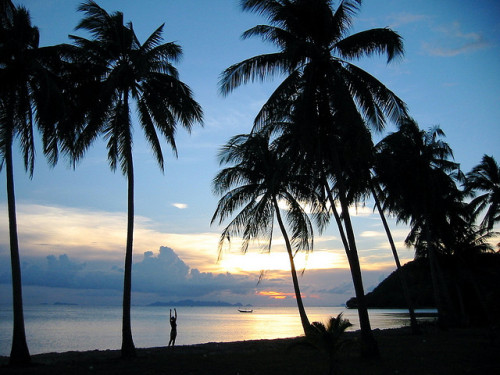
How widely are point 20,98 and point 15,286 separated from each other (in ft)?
21.1

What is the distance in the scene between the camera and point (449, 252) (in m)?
35.8

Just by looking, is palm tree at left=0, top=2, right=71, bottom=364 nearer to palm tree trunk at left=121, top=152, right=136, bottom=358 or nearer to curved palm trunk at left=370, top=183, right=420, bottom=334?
palm tree trunk at left=121, top=152, right=136, bottom=358

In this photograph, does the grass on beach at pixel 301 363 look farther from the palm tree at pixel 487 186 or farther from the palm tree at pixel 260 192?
the palm tree at pixel 487 186

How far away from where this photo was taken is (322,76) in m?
14.9

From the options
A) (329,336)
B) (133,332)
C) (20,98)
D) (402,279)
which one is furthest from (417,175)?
(133,332)

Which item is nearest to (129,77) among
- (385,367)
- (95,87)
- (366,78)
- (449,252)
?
(95,87)

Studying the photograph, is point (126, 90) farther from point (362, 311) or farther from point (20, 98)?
point (362, 311)

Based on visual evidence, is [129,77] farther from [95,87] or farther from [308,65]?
[308,65]

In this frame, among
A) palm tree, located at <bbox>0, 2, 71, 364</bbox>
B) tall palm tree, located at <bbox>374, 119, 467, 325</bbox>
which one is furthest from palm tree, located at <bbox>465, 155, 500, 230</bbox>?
Answer: palm tree, located at <bbox>0, 2, 71, 364</bbox>

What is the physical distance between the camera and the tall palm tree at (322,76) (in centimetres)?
1416

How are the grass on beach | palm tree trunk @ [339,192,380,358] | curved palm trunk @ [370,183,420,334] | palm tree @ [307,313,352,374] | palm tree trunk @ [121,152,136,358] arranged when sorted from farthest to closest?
curved palm trunk @ [370,183,420,334]
palm tree trunk @ [121,152,136,358]
palm tree trunk @ [339,192,380,358]
the grass on beach
palm tree @ [307,313,352,374]

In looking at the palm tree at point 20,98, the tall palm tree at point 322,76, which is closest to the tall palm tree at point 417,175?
the tall palm tree at point 322,76

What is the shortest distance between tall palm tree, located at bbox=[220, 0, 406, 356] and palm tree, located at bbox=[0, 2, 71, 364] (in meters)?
6.18

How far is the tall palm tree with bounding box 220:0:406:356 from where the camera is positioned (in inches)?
557
